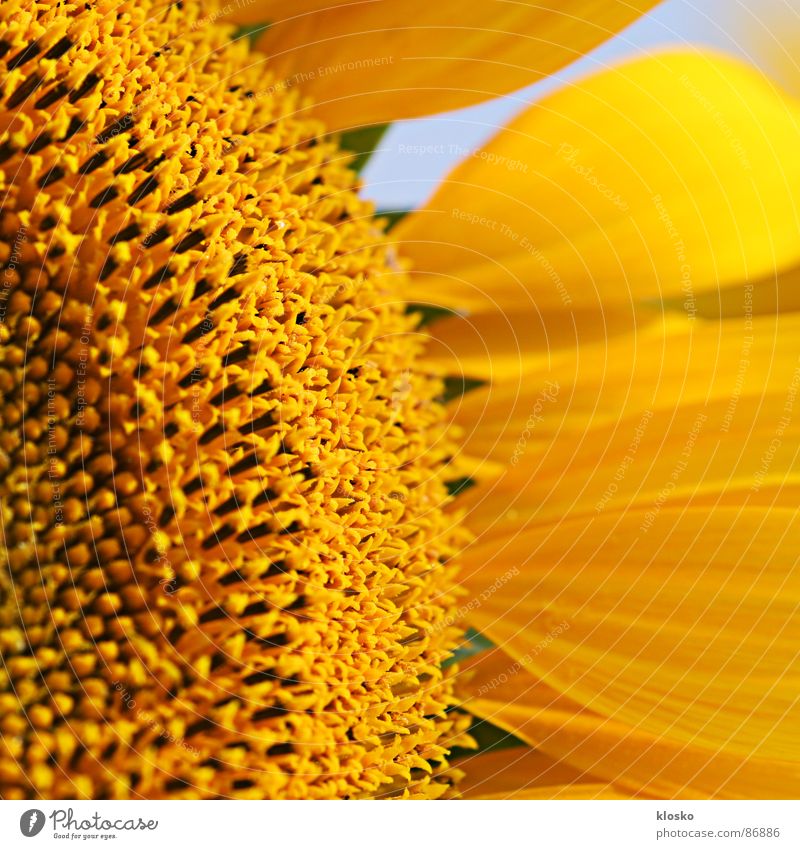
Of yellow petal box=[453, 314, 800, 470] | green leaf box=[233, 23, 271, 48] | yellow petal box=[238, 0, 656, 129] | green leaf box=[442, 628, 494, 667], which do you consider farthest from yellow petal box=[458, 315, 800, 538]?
green leaf box=[233, 23, 271, 48]

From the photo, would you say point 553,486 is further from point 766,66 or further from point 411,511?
point 766,66

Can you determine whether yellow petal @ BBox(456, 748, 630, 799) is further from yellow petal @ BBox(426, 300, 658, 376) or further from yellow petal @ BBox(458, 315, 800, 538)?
yellow petal @ BBox(426, 300, 658, 376)

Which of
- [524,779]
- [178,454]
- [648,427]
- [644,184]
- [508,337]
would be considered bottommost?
[524,779]

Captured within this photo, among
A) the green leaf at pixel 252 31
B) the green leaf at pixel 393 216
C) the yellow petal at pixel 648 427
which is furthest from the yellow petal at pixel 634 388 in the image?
the green leaf at pixel 252 31

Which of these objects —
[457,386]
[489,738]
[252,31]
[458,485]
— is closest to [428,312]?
[457,386]

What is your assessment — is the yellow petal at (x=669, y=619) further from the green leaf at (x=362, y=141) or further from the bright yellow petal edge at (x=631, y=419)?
the green leaf at (x=362, y=141)

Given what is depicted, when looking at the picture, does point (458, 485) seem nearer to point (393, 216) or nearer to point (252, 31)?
point (393, 216)
